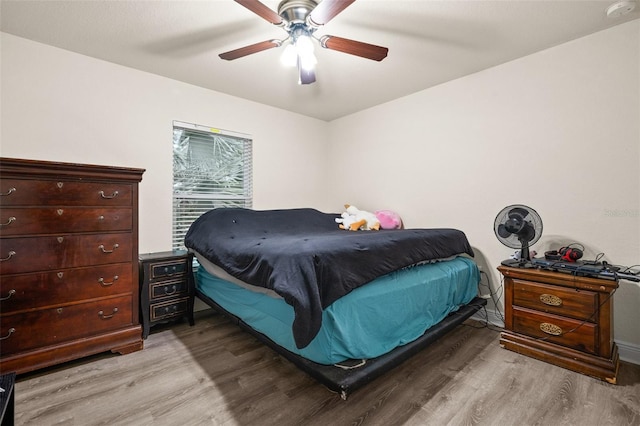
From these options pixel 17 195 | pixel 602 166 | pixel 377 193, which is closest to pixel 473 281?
pixel 602 166

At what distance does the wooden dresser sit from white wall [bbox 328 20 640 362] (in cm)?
289

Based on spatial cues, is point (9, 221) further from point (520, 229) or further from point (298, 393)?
point (520, 229)

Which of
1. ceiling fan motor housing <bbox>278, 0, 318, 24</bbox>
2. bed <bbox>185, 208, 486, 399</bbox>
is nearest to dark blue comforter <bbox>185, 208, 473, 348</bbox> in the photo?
bed <bbox>185, 208, 486, 399</bbox>

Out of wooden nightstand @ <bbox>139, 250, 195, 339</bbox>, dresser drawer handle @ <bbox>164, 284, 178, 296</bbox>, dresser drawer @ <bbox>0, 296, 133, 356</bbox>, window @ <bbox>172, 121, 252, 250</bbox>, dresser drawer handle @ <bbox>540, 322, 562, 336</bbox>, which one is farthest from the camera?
window @ <bbox>172, 121, 252, 250</bbox>

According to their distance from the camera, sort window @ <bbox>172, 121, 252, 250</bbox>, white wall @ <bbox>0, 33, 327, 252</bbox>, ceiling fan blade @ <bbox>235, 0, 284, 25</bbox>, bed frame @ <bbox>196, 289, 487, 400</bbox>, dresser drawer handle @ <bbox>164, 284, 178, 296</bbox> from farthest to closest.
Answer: window @ <bbox>172, 121, 252, 250</bbox>, dresser drawer handle @ <bbox>164, 284, 178, 296</bbox>, white wall @ <bbox>0, 33, 327, 252</bbox>, ceiling fan blade @ <bbox>235, 0, 284, 25</bbox>, bed frame @ <bbox>196, 289, 487, 400</bbox>

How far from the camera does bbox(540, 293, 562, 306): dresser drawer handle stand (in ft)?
6.72

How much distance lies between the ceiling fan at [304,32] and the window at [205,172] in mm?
1419

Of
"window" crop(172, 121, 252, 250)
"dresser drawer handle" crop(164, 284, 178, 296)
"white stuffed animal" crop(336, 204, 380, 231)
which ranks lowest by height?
"dresser drawer handle" crop(164, 284, 178, 296)

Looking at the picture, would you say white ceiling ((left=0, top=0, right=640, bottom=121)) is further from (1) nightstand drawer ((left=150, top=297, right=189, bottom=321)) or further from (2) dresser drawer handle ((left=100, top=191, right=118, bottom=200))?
(1) nightstand drawer ((left=150, top=297, right=189, bottom=321))

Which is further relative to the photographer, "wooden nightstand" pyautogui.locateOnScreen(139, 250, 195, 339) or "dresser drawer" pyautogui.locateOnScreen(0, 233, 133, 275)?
"wooden nightstand" pyautogui.locateOnScreen(139, 250, 195, 339)

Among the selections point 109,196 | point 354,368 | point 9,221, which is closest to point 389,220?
point 354,368

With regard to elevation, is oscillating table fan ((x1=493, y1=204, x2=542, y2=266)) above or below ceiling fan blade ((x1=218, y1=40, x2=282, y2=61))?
below

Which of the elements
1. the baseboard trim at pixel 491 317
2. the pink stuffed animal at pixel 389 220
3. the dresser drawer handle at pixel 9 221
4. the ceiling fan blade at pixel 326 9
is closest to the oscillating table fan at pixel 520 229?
the baseboard trim at pixel 491 317

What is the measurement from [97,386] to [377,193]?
10.7 ft
